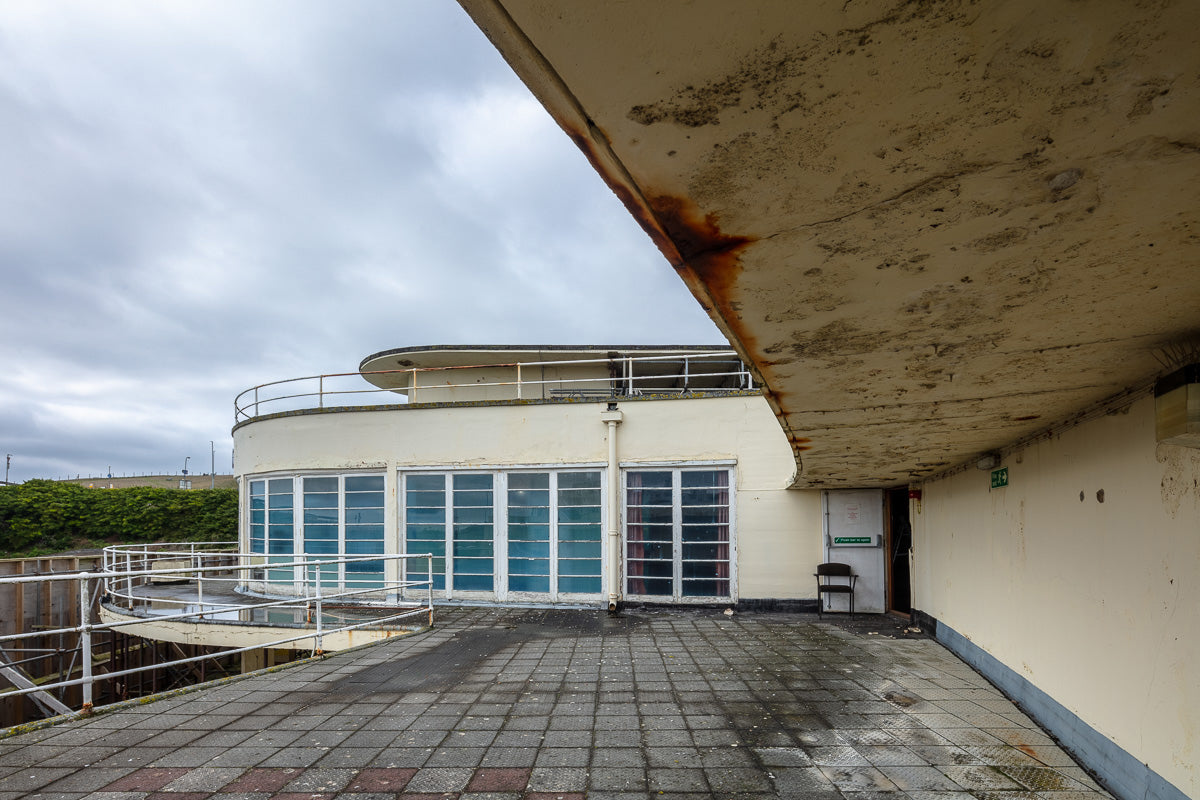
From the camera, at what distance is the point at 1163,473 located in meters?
3.08

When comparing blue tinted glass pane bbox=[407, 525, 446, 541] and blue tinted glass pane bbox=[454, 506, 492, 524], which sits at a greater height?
blue tinted glass pane bbox=[454, 506, 492, 524]

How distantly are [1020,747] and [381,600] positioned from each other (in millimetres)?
8803

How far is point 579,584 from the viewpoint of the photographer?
934 cm

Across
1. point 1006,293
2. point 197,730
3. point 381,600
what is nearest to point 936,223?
point 1006,293

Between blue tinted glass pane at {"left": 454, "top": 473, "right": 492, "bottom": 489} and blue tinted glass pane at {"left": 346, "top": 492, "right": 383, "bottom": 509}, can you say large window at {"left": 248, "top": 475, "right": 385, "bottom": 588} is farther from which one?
blue tinted glass pane at {"left": 454, "top": 473, "right": 492, "bottom": 489}

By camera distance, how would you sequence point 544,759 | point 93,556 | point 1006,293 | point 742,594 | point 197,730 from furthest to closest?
1. point 93,556
2. point 742,594
3. point 197,730
4. point 544,759
5. point 1006,293

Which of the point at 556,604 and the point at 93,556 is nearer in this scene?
the point at 556,604

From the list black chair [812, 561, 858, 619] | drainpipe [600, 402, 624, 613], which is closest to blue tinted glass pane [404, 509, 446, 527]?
drainpipe [600, 402, 624, 613]

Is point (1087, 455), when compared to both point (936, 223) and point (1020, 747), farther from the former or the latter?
point (936, 223)

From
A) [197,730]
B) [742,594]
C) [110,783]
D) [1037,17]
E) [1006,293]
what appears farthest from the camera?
[742,594]

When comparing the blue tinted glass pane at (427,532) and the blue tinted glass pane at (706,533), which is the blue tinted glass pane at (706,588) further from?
the blue tinted glass pane at (427,532)

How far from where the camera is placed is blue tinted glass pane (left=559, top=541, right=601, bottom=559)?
9328 millimetres

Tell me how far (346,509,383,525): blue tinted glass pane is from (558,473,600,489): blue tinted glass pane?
3256 mm

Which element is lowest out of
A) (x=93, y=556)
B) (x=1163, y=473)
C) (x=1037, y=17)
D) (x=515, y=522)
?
(x=93, y=556)
